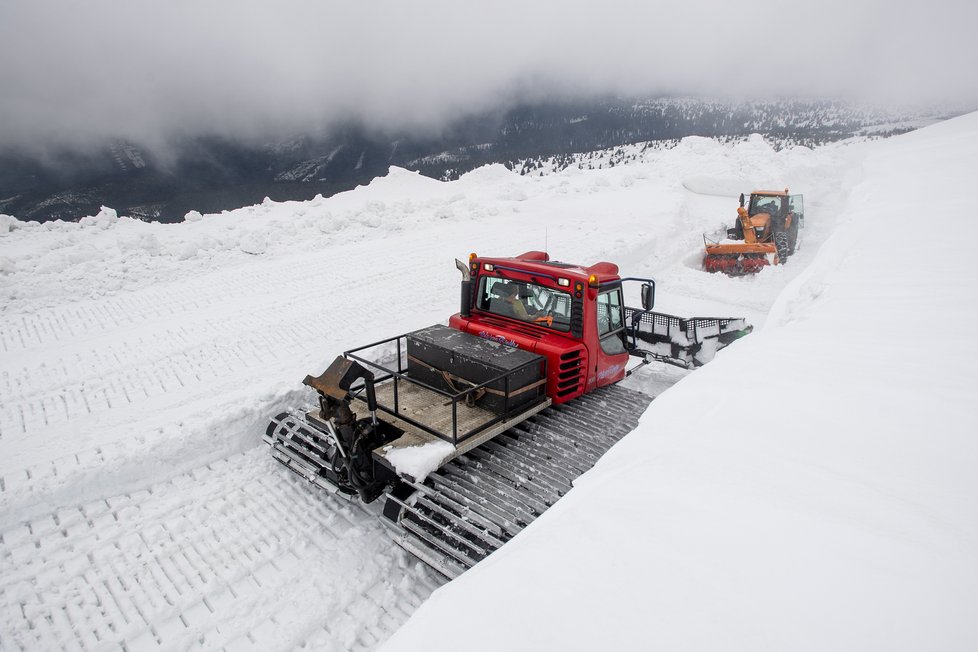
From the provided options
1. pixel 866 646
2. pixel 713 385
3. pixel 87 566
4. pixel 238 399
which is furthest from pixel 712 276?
pixel 87 566

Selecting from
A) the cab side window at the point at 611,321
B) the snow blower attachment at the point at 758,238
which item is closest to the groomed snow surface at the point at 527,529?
the cab side window at the point at 611,321

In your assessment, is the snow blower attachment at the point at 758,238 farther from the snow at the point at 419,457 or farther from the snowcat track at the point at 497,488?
the snow at the point at 419,457

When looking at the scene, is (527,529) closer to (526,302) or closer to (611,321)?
(526,302)

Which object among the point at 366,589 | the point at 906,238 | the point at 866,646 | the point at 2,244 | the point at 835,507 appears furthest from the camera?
the point at 2,244

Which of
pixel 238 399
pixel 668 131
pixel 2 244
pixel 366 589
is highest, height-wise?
pixel 668 131

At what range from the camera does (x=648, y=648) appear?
1.80 meters

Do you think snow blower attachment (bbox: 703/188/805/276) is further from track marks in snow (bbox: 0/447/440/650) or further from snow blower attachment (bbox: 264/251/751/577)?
track marks in snow (bbox: 0/447/440/650)

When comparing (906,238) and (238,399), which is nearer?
(238,399)

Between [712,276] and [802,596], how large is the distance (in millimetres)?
12544

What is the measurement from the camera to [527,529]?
292 cm

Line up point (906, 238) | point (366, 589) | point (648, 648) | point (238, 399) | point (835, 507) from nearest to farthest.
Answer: point (648, 648) → point (835, 507) → point (366, 589) → point (238, 399) → point (906, 238)

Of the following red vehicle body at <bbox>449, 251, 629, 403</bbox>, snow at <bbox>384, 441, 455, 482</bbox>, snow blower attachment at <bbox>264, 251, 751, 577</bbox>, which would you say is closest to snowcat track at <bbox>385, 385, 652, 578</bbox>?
snow blower attachment at <bbox>264, 251, 751, 577</bbox>

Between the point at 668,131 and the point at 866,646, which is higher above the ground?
the point at 668,131

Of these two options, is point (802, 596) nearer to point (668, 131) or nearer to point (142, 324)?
point (142, 324)
